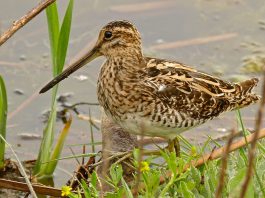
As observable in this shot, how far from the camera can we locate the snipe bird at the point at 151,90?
4.39m

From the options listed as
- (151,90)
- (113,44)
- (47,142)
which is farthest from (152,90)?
(47,142)

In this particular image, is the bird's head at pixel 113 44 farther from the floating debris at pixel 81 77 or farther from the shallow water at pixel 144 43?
the floating debris at pixel 81 77

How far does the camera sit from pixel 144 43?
22.8 feet

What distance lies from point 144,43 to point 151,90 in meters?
2.49

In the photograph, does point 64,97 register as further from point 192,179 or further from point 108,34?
point 192,179

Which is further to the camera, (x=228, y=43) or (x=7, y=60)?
(x=228, y=43)

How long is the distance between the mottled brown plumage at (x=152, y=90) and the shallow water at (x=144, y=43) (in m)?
1.26

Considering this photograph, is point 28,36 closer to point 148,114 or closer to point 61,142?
point 61,142

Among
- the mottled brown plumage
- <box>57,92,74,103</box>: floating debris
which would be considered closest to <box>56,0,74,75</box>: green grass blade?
the mottled brown plumage

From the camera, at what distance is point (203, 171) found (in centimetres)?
382

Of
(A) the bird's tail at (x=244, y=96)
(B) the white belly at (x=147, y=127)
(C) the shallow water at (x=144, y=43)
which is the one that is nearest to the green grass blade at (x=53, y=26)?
(B) the white belly at (x=147, y=127)

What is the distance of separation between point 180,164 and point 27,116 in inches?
114

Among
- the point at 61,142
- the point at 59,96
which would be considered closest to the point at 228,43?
the point at 59,96

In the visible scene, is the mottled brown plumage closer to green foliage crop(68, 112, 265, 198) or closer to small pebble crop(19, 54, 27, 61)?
green foliage crop(68, 112, 265, 198)
